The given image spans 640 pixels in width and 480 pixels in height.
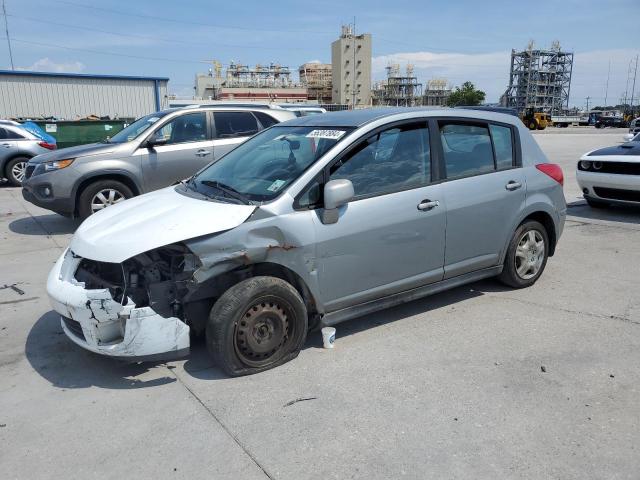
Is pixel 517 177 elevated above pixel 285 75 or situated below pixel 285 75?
below

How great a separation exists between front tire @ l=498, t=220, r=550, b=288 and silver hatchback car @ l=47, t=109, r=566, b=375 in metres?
0.09

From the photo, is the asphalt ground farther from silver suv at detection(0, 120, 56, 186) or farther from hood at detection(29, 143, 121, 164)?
silver suv at detection(0, 120, 56, 186)

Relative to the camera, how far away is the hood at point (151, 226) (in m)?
3.32

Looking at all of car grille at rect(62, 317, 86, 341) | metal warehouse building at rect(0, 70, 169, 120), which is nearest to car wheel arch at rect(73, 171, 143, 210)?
car grille at rect(62, 317, 86, 341)

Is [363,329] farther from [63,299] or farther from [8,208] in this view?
[8,208]

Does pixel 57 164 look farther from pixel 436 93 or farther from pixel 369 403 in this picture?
pixel 436 93

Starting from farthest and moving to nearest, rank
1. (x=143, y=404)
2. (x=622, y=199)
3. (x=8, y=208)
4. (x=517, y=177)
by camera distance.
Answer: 1. (x=8, y=208)
2. (x=622, y=199)
3. (x=517, y=177)
4. (x=143, y=404)

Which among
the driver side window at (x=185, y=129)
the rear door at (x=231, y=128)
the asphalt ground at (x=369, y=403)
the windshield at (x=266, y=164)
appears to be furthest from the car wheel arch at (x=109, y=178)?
the windshield at (x=266, y=164)

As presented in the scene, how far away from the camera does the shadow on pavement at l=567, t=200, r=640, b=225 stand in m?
8.64

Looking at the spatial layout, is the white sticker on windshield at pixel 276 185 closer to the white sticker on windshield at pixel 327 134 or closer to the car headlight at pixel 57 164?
the white sticker on windshield at pixel 327 134

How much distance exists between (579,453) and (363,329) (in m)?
1.93

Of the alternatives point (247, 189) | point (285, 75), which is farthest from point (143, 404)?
point (285, 75)

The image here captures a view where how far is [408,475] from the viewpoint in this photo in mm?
2561

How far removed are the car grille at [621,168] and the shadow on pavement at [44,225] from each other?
8.70 meters
